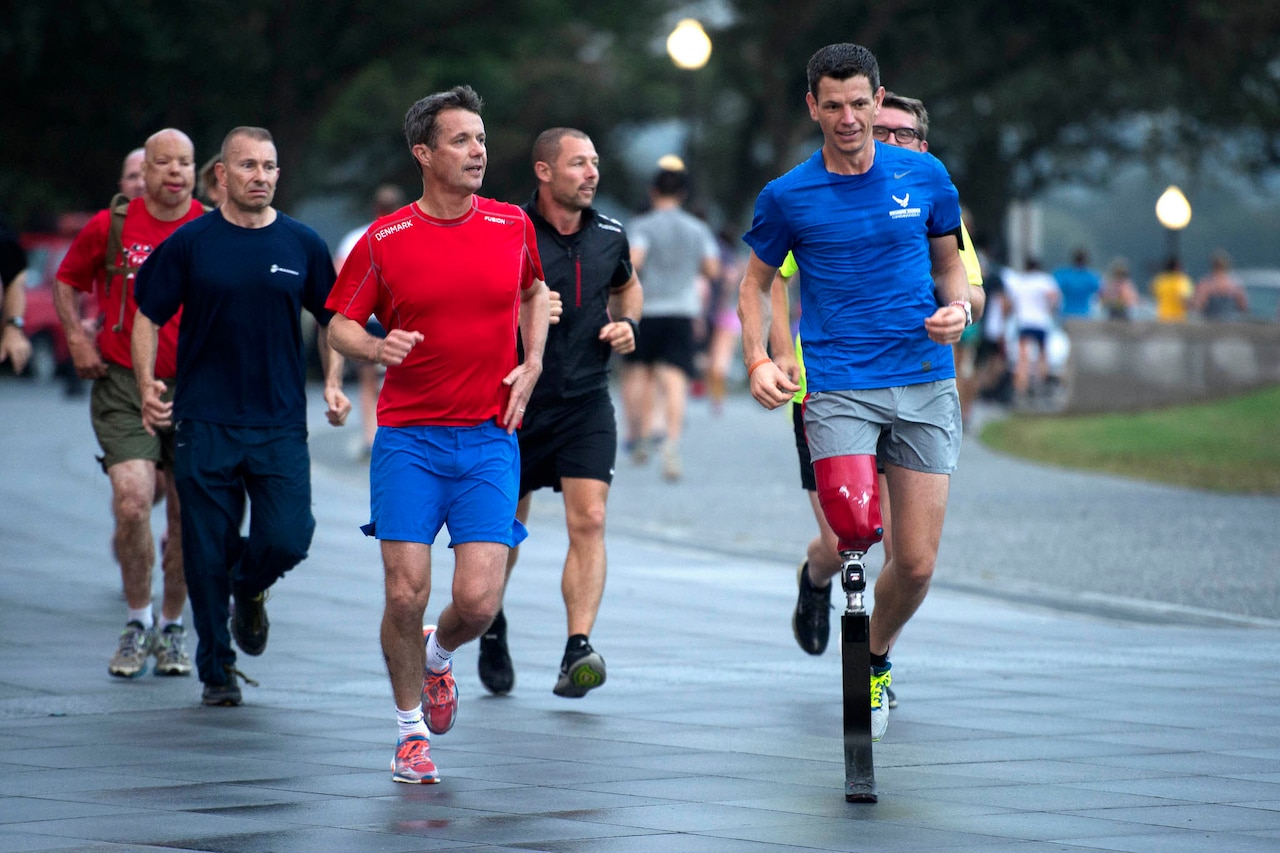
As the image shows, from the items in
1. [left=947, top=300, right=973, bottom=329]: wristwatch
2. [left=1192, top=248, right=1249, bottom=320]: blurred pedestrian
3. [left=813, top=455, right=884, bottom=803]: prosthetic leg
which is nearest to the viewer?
[left=813, top=455, right=884, bottom=803]: prosthetic leg

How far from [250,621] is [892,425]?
2.81 m

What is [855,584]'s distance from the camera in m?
6.03

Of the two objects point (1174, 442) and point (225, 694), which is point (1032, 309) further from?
point (225, 694)

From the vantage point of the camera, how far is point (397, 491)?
6.21 meters

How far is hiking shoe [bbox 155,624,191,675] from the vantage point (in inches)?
326

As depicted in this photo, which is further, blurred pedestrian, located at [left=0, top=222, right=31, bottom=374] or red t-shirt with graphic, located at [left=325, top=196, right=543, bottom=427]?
blurred pedestrian, located at [left=0, top=222, right=31, bottom=374]

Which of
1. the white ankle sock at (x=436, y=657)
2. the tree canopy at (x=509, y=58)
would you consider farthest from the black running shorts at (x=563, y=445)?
the tree canopy at (x=509, y=58)

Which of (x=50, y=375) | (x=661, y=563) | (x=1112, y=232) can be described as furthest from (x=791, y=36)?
(x=1112, y=232)

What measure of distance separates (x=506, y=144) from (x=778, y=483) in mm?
32958

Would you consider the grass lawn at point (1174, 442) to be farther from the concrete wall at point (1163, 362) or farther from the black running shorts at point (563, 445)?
the black running shorts at point (563, 445)

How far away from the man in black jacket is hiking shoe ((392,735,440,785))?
160cm

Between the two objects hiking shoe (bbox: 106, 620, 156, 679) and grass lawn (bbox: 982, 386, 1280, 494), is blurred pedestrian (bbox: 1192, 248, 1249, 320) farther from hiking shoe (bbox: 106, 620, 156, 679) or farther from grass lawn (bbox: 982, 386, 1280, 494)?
hiking shoe (bbox: 106, 620, 156, 679)

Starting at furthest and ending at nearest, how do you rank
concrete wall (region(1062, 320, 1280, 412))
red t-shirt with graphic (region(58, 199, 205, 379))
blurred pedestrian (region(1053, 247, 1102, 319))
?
1. blurred pedestrian (region(1053, 247, 1102, 319))
2. concrete wall (region(1062, 320, 1280, 412))
3. red t-shirt with graphic (region(58, 199, 205, 379))

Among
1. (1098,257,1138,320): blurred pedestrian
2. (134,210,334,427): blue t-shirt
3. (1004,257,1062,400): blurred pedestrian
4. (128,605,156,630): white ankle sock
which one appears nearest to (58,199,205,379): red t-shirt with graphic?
Answer: (134,210,334,427): blue t-shirt
